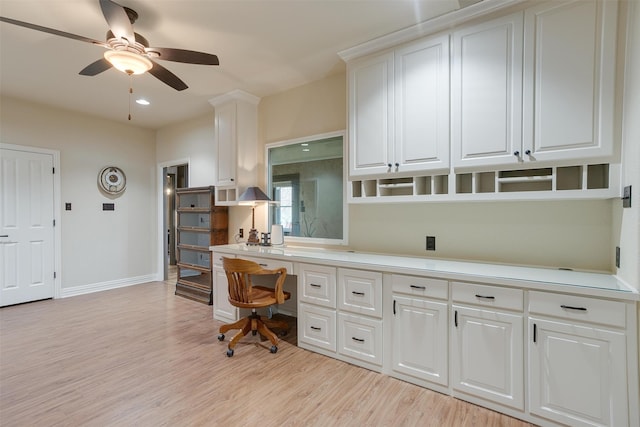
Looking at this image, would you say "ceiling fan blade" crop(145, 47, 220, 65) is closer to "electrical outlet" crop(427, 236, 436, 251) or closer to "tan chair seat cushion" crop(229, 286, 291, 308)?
"tan chair seat cushion" crop(229, 286, 291, 308)

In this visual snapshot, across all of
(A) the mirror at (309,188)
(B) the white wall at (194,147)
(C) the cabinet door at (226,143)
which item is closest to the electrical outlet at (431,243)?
(A) the mirror at (309,188)

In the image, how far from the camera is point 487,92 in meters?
2.16

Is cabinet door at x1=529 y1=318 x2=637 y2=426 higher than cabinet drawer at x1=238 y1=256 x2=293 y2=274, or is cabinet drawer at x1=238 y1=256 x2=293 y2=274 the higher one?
cabinet drawer at x1=238 y1=256 x2=293 y2=274

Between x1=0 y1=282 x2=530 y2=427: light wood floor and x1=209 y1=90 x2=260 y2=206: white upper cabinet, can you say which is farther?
x1=209 y1=90 x2=260 y2=206: white upper cabinet

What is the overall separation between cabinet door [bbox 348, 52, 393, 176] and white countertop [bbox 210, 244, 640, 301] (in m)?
0.80

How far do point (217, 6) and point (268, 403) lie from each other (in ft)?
9.32

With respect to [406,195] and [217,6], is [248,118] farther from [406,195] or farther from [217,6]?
[406,195]

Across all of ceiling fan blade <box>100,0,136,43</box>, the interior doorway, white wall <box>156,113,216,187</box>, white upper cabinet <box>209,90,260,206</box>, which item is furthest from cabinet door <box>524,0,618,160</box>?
the interior doorway

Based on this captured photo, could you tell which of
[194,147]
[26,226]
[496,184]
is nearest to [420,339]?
[496,184]

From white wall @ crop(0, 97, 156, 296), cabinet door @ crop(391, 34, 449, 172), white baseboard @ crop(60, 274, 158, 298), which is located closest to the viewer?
cabinet door @ crop(391, 34, 449, 172)

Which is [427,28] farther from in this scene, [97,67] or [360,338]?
[97,67]

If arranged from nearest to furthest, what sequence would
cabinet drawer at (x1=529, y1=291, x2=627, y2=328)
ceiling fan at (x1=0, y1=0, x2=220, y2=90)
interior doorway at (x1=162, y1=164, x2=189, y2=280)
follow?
cabinet drawer at (x1=529, y1=291, x2=627, y2=328) → ceiling fan at (x1=0, y1=0, x2=220, y2=90) → interior doorway at (x1=162, y1=164, x2=189, y2=280)

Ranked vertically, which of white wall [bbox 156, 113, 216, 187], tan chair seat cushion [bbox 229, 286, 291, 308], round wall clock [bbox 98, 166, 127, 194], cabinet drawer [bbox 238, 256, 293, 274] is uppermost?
white wall [bbox 156, 113, 216, 187]

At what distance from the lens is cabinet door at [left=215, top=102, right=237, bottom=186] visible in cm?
390
